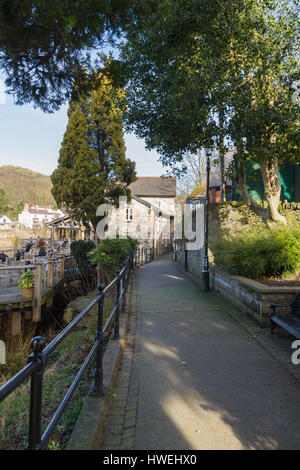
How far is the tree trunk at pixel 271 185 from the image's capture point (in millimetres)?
11484

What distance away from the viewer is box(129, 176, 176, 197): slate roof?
1519 inches

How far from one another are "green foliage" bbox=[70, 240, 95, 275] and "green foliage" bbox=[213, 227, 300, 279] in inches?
414

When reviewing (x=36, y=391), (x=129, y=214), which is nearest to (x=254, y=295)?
(x=36, y=391)

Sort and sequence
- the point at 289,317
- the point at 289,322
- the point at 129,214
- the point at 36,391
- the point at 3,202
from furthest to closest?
the point at 3,202 → the point at 129,214 → the point at 289,317 → the point at 289,322 → the point at 36,391

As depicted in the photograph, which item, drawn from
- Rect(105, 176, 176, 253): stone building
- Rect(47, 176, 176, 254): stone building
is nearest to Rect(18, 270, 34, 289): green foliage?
Rect(105, 176, 176, 253): stone building

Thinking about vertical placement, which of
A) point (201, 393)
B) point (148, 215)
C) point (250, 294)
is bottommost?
point (201, 393)

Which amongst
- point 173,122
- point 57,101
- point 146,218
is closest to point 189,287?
point 173,122

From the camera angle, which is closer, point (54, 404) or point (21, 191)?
point (54, 404)

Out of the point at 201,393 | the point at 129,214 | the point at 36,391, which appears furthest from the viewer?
the point at 129,214

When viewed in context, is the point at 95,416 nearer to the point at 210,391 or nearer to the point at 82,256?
the point at 210,391

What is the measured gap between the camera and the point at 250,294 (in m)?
6.60

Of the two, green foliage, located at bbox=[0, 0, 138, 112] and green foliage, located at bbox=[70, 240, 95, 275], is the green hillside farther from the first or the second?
green foliage, located at bbox=[0, 0, 138, 112]

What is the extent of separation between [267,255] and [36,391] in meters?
6.81

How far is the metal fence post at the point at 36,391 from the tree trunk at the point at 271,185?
10.9 meters
